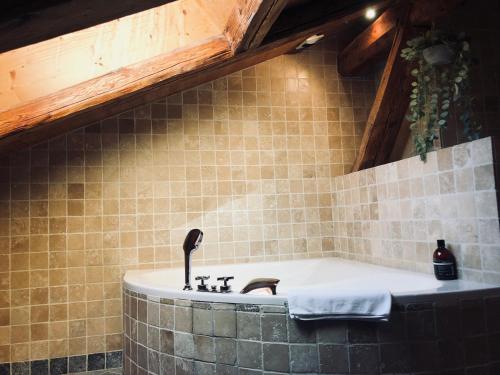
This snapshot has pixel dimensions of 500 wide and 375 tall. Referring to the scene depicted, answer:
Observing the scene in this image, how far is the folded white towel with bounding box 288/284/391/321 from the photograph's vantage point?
1509 mm

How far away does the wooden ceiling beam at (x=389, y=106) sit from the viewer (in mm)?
2529

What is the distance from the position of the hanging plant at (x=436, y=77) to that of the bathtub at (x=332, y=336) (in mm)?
792

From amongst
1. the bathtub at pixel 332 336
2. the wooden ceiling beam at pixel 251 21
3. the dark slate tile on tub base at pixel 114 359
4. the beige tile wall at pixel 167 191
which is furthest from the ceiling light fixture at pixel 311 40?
the dark slate tile on tub base at pixel 114 359

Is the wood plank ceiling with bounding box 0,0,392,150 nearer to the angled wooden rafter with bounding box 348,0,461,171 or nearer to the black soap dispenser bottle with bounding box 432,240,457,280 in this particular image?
the angled wooden rafter with bounding box 348,0,461,171

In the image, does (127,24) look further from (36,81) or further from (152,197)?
(152,197)

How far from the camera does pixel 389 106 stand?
2746 mm

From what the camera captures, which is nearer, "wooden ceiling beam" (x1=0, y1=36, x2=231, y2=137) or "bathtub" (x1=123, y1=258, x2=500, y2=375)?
"bathtub" (x1=123, y1=258, x2=500, y2=375)

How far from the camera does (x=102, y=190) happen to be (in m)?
2.87

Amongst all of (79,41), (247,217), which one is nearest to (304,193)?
(247,217)

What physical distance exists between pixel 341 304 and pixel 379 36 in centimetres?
198

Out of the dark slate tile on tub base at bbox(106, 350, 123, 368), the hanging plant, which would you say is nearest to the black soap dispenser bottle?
the hanging plant

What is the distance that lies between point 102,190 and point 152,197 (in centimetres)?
35

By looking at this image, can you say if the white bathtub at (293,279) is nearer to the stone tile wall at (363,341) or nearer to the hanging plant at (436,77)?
the stone tile wall at (363,341)

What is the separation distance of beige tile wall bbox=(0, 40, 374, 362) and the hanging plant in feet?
3.54
